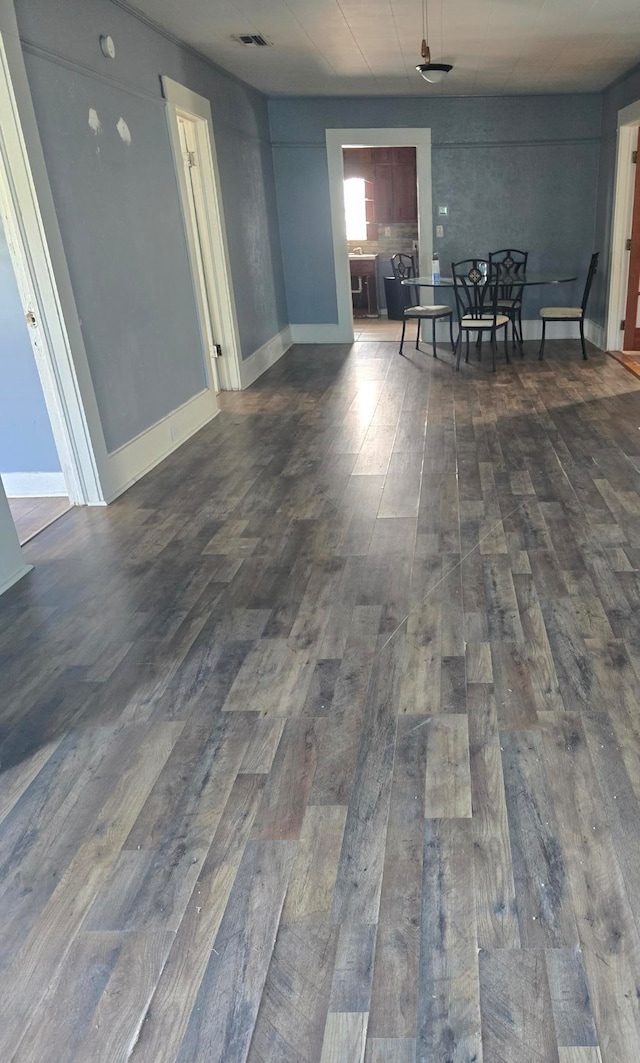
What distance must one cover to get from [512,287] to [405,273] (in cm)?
257

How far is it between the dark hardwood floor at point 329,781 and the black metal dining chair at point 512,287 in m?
3.73

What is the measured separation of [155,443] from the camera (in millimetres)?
4492

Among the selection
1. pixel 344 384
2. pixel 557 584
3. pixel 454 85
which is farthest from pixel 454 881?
pixel 454 85

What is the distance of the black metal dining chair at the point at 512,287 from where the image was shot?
22.7 ft

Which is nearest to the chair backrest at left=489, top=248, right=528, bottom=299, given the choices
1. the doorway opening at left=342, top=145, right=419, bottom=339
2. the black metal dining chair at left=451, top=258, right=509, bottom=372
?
the black metal dining chair at left=451, top=258, right=509, bottom=372

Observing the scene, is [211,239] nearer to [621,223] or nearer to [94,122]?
[94,122]

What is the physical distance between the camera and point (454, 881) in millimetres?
1535

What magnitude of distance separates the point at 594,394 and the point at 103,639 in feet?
14.0

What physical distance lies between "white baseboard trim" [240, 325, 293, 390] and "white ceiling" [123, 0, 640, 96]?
2.29 metres

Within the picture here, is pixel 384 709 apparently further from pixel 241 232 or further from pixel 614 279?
pixel 614 279

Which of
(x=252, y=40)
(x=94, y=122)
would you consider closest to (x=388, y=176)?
(x=252, y=40)

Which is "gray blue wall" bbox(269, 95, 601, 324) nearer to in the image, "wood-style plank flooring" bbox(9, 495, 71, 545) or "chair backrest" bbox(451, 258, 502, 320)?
"chair backrest" bbox(451, 258, 502, 320)

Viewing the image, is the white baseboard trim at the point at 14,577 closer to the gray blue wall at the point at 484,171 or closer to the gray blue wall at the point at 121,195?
the gray blue wall at the point at 121,195

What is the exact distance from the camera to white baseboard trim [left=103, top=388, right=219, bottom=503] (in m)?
3.98
